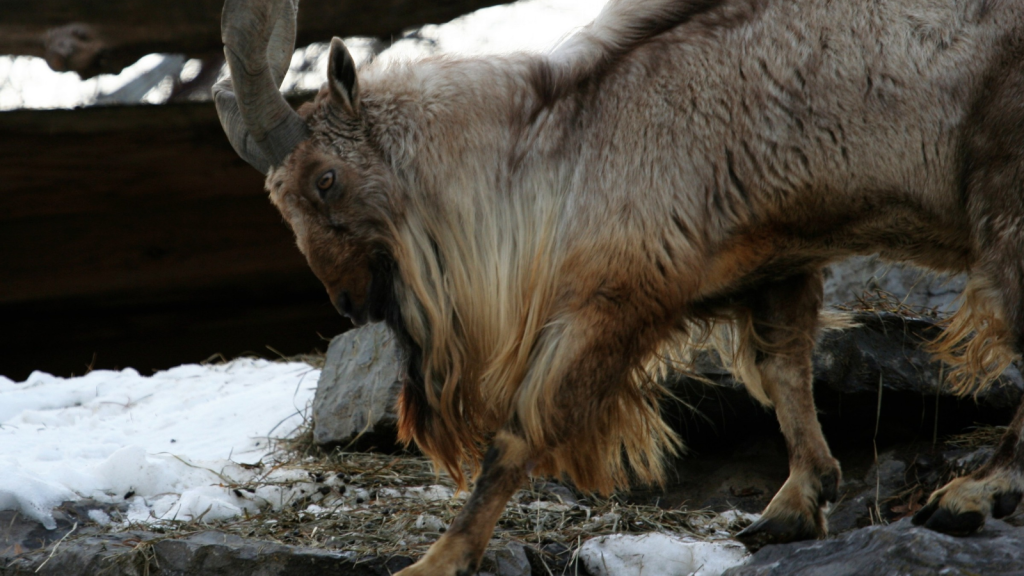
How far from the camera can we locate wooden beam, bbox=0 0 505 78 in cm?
591

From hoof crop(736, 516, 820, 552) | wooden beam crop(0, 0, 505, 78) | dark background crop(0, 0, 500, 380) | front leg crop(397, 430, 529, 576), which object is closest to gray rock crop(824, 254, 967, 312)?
hoof crop(736, 516, 820, 552)

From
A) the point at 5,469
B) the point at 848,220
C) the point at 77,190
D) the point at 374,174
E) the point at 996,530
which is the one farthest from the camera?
the point at 77,190

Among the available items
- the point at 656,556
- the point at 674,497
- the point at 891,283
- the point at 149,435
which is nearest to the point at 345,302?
the point at 656,556

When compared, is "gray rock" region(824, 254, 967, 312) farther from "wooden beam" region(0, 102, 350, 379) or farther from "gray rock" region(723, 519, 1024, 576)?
"wooden beam" region(0, 102, 350, 379)

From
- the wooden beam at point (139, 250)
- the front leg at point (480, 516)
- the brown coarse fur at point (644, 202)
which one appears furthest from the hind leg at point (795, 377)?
the wooden beam at point (139, 250)

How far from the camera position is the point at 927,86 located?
113 inches

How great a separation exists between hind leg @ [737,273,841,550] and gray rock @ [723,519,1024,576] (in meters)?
0.57

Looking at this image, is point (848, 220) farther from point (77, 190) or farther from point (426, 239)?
point (77, 190)

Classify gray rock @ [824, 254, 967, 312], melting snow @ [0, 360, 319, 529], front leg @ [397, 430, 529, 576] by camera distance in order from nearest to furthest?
front leg @ [397, 430, 529, 576], melting snow @ [0, 360, 319, 529], gray rock @ [824, 254, 967, 312]

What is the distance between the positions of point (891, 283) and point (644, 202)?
247 centimetres

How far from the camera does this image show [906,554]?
8.08 feet

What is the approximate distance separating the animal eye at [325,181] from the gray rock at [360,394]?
4.10 ft

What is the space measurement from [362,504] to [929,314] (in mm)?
2730

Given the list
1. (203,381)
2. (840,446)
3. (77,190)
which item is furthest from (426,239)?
(77,190)
